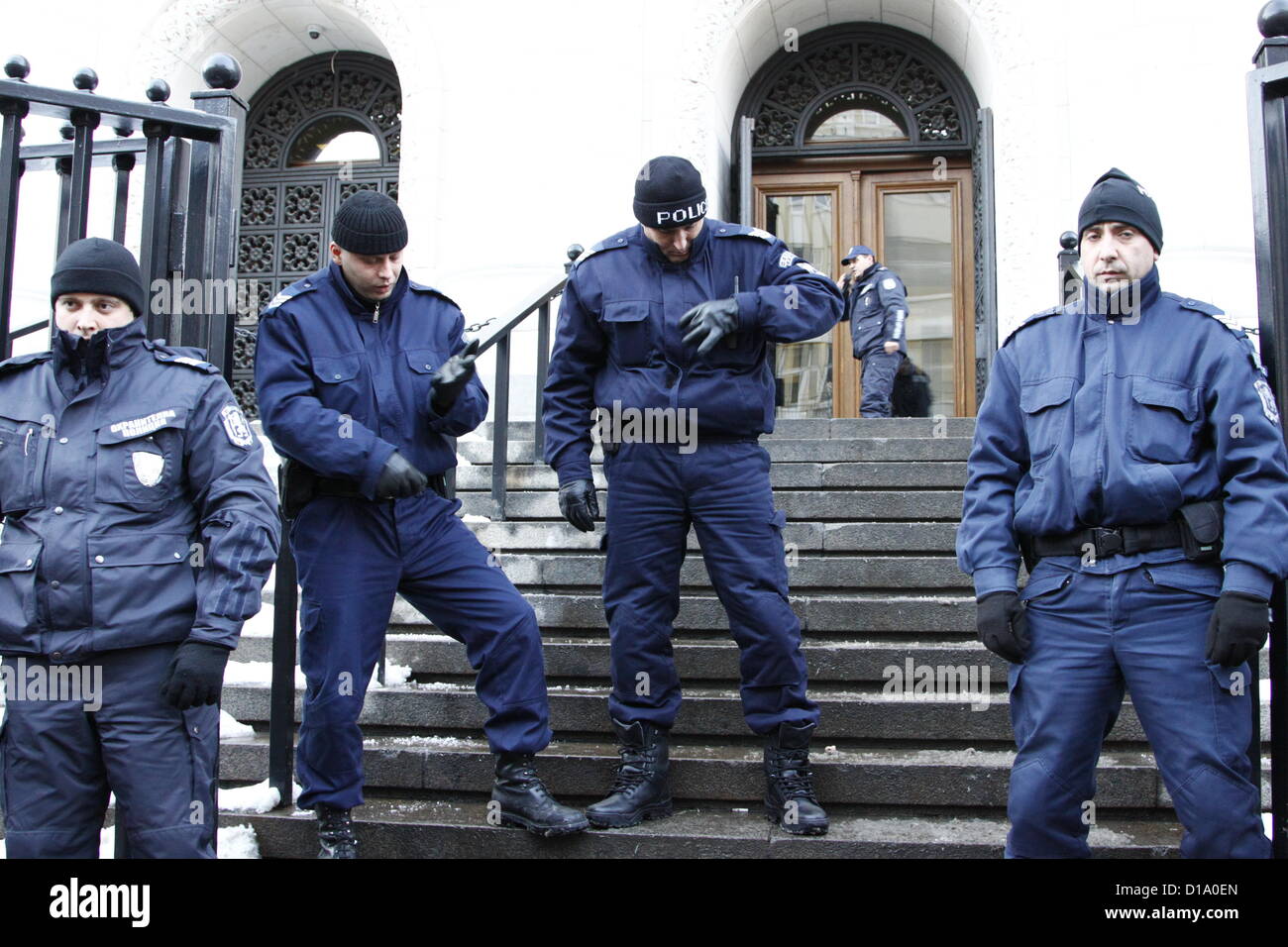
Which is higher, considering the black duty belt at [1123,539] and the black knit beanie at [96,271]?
the black knit beanie at [96,271]

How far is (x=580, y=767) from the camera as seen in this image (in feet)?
13.1

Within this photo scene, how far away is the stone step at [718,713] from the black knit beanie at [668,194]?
5.68 feet

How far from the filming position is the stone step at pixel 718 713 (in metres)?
4.09

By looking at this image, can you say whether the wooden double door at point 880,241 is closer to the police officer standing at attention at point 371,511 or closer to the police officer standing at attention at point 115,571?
the police officer standing at attention at point 371,511

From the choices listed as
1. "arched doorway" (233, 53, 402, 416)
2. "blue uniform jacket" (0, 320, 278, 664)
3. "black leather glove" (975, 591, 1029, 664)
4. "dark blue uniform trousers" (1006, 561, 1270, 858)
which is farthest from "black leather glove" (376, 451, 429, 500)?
"arched doorway" (233, 53, 402, 416)

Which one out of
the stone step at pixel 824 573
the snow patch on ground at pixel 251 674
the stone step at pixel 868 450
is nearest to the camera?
the snow patch on ground at pixel 251 674

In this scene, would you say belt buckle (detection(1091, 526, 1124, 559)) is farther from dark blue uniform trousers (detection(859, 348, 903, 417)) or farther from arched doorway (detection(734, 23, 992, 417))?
arched doorway (detection(734, 23, 992, 417))

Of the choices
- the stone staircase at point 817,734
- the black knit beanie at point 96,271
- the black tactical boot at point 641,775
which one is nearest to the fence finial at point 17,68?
the black knit beanie at point 96,271

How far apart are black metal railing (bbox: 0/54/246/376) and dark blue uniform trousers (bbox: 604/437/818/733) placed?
1.37 meters

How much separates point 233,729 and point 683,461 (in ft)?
6.75

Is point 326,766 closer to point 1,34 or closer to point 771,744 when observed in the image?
point 771,744

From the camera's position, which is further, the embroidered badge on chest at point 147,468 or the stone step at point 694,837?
the stone step at point 694,837

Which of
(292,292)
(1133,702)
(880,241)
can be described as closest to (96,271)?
(292,292)
